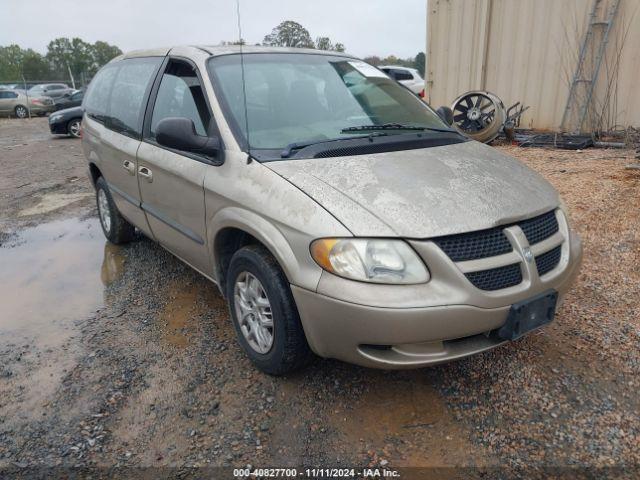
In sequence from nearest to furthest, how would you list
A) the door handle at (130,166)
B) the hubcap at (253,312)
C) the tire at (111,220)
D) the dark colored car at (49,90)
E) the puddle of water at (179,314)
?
the hubcap at (253,312) < the puddle of water at (179,314) < the door handle at (130,166) < the tire at (111,220) < the dark colored car at (49,90)

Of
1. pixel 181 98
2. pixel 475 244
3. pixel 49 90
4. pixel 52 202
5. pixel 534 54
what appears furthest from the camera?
pixel 49 90

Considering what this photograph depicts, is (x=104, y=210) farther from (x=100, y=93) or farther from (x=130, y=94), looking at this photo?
(x=130, y=94)

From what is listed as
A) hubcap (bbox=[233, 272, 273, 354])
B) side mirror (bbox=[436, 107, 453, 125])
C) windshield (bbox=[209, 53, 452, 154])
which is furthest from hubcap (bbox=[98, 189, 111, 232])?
side mirror (bbox=[436, 107, 453, 125])

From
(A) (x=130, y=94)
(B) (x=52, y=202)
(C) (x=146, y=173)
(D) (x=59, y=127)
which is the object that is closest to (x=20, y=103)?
(D) (x=59, y=127)

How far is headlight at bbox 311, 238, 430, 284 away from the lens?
209cm

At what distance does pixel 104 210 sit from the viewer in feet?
16.1

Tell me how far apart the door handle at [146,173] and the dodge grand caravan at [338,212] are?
23 millimetres

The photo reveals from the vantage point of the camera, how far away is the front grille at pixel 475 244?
6.99ft

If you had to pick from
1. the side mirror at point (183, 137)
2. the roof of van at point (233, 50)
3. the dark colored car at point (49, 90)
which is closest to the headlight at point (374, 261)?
the side mirror at point (183, 137)

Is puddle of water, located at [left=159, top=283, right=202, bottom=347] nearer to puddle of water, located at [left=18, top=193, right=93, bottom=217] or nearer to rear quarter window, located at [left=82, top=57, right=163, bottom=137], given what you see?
rear quarter window, located at [left=82, top=57, right=163, bottom=137]

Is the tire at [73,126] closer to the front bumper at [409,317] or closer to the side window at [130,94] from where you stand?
the side window at [130,94]

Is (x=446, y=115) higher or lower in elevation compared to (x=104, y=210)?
higher

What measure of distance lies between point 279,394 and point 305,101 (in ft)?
5.82

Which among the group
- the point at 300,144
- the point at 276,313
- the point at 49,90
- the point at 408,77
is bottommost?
the point at 276,313
